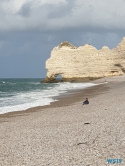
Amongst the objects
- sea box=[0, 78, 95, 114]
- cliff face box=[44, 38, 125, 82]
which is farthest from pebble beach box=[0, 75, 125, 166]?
cliff face box=[44, 38, 125, 82]

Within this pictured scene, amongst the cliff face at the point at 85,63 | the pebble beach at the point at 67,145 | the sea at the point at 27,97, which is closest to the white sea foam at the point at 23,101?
the sea at the point at 27,97

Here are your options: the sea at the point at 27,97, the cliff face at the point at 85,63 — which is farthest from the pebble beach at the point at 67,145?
the cliff face at the point at 85,63

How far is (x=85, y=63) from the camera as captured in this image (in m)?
74.4

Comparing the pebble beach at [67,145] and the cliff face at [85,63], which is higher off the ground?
the cliff face at [85,63]

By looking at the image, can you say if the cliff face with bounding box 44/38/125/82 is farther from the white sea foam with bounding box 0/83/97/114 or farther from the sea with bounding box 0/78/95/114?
the white sea foam with bounding box 0/83/97/114

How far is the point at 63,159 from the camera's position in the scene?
643 cm

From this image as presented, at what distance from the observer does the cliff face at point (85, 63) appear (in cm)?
7169

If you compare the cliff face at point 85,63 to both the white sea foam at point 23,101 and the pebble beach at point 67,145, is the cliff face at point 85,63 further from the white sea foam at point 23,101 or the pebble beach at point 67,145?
the pebble beach at point 67,145

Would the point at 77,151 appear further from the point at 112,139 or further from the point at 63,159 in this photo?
the point at 112,139

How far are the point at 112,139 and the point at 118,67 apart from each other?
65.7m

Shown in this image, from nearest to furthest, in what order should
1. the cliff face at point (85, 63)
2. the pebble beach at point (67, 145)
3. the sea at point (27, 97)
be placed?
1. the pebble beach at point (67, 145)
2. the sea at point (27, 97)
3. the cliff face at point (85, 63)

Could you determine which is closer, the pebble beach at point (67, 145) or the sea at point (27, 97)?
the pebble beach at point (67, 145)

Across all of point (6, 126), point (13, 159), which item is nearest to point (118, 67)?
point (6, 126)

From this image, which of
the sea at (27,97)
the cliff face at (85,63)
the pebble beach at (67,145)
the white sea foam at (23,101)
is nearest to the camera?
the pebble beach at (67,145)
